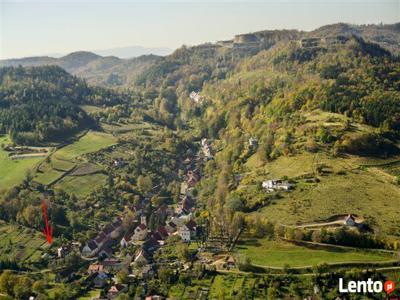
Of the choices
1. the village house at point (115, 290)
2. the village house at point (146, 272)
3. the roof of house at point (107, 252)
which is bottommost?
the roof of house at point (107, 252)

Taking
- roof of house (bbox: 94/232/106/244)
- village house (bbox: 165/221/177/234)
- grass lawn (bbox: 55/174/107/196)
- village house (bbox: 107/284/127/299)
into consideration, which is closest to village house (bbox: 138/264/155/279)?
village house (bbox: 107/284/127/299)

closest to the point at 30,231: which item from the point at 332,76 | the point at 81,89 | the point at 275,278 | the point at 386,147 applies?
the point at 275,278

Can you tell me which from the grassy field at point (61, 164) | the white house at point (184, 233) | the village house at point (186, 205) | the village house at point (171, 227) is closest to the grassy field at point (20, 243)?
the village house at point (171, 227)

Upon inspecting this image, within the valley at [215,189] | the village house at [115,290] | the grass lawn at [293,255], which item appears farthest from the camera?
the grass lawn at [293,255]

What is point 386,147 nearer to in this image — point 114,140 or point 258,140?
point 258,140

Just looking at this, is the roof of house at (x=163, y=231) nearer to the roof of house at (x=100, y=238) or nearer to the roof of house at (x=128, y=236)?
the roof of house at (x=128, y=236)

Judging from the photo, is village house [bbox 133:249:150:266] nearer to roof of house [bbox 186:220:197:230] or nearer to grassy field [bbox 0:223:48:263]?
roof of house [bbox 186:220:197:230]

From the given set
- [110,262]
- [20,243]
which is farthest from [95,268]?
[20,243]

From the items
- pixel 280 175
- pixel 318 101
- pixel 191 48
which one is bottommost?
pixel 280 175
